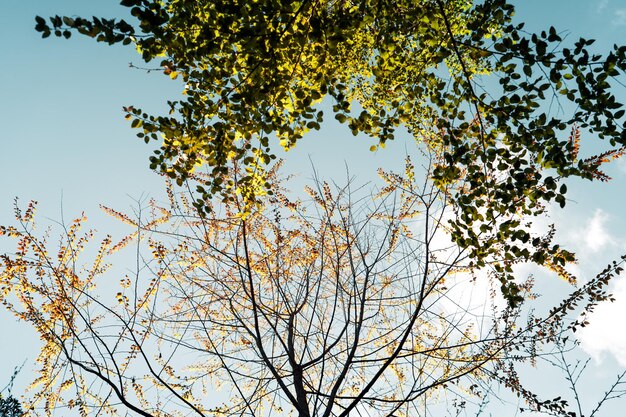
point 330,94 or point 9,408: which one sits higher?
point 330,94

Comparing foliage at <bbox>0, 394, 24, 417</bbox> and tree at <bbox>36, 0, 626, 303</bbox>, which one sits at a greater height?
tree at <bbox>36, 0, 626, 303</bbox>

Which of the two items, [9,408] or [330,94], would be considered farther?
[9,408]

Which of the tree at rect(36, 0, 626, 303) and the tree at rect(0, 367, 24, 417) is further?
the tree at rect(0, 367, 24, 417)

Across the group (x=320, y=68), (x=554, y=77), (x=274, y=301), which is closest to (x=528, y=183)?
(x=554, y=77)

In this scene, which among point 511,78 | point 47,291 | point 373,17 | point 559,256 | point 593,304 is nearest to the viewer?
point 559,256

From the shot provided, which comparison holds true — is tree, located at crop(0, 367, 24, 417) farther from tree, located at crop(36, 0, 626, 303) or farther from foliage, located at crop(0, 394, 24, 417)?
tree, located at crop(36, 0, 626, 303)

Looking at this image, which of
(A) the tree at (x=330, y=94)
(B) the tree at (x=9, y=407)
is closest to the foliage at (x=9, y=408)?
(B) the tree at (x=9, y=407)

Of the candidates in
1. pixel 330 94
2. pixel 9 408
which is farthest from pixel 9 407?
pixel 330 94

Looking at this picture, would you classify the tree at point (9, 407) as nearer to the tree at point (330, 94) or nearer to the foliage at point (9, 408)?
the foliage at point (9, 408)

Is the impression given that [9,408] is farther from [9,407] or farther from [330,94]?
[330,94]

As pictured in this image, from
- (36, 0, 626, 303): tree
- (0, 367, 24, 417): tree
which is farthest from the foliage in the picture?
(36, 0, 626, 303): tree

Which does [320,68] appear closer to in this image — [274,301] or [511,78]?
[511,78]

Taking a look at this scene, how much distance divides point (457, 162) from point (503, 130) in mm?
397

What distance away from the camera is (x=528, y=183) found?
2969 mm
